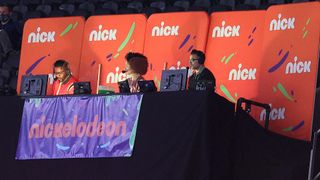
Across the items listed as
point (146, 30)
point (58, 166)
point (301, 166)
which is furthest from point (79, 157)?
point (146, 30)

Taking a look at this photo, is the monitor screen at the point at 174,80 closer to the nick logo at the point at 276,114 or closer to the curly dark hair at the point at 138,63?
the curly dark hair at the point at 138,63

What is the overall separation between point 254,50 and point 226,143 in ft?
7.87

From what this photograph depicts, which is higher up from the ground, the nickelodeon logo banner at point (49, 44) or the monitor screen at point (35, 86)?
the nickelodeon logo banner at point (49, 44)

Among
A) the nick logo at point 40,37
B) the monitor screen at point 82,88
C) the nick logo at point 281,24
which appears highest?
the nick logo at point 281,24

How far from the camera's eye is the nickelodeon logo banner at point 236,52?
1173cm

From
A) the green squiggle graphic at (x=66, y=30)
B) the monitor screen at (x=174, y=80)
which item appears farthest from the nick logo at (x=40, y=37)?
the monitor screen at (x=174, y=80)

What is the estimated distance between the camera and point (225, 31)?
39.7ft

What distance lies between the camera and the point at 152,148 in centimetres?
973

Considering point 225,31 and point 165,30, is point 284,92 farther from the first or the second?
point 165,30

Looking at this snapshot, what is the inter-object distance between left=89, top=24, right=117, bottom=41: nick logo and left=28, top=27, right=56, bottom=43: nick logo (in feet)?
2.02

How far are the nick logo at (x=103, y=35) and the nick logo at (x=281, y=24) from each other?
7.57 feet

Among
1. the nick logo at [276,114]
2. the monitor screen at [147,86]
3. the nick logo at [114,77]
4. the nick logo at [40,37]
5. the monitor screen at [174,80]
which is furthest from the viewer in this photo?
the nick logo at [40,37]

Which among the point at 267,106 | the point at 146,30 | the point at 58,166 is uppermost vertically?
the point at 146,30

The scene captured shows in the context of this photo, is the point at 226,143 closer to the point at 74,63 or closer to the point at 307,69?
the point at 307,69
